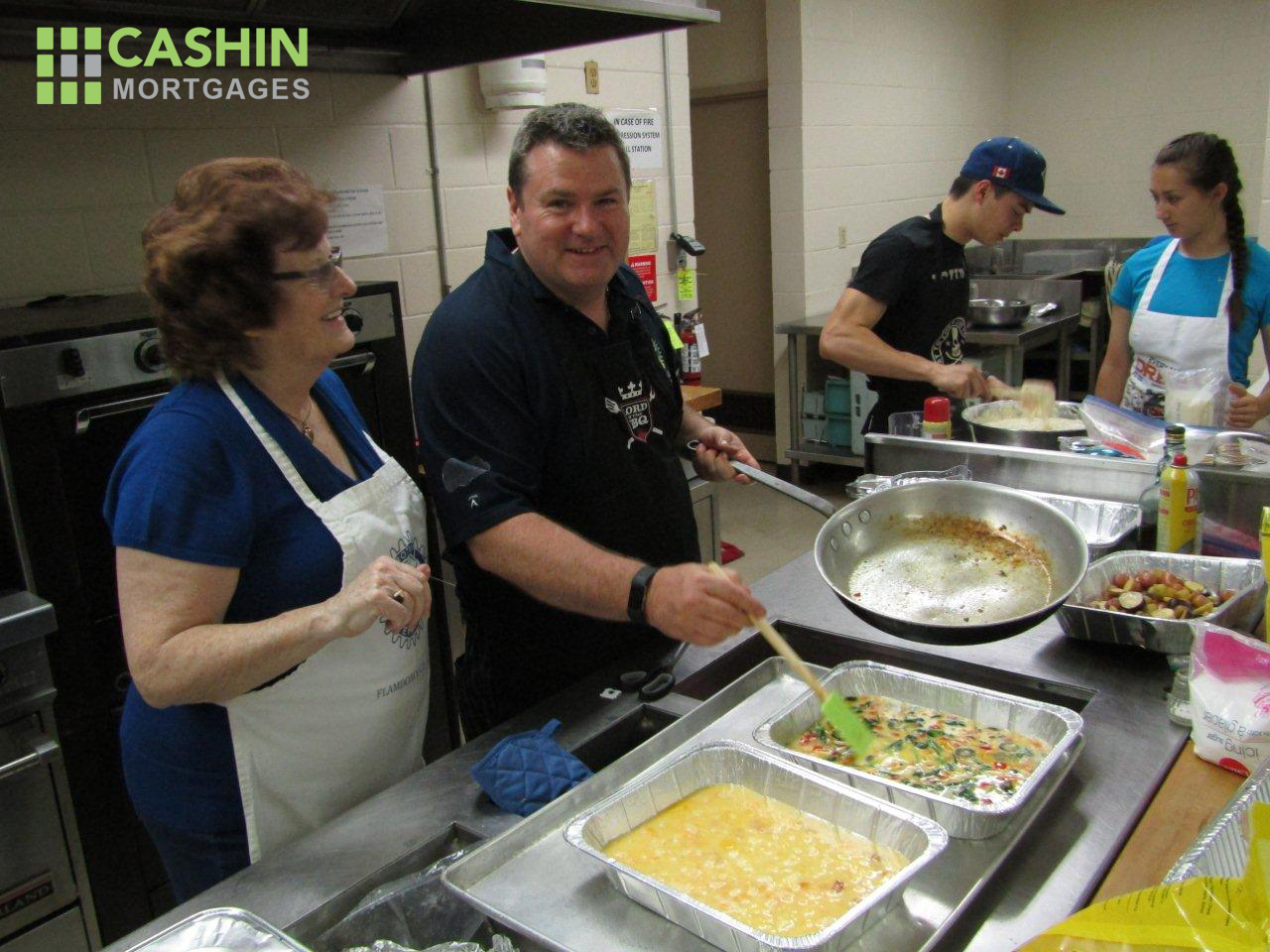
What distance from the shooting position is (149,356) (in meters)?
1.89

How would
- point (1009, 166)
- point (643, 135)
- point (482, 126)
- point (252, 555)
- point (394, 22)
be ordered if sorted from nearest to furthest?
point (252, 555) < point (394, 22) < point (1009, 166) < point (482, 126) < point (643, 135)

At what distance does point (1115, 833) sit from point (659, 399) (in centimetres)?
97

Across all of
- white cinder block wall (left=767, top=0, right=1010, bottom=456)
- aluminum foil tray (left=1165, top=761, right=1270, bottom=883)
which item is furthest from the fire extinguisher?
aluminum foil tray (left=1165, top=761, right=1270, bottom=883)

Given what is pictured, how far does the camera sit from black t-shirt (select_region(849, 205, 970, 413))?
2.72 meters

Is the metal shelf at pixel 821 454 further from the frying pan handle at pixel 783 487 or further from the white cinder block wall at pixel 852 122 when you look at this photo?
the frying pan handle at pixel 783 487

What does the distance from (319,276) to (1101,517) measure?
151 centimetres

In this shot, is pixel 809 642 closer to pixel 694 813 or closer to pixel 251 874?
pixel 694 813

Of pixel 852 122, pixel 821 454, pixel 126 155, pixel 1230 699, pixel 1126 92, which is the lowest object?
pixel 821 454

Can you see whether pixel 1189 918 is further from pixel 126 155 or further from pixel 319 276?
pixel 126 155

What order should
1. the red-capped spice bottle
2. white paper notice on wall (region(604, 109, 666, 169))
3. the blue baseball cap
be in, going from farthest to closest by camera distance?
white paper notice on wall (region(604, 109, 666, 169)), the blue baseball cap, the red-capped spice bottle

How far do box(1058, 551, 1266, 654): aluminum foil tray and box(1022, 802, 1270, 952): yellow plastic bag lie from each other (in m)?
0.64

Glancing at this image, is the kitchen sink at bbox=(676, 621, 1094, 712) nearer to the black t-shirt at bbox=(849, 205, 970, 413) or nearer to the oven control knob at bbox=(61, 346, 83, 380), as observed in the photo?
the oven control knob at bbox=(61, 346, 83, 380)

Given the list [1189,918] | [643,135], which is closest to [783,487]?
[1189,918]

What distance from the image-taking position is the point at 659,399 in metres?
1.76
